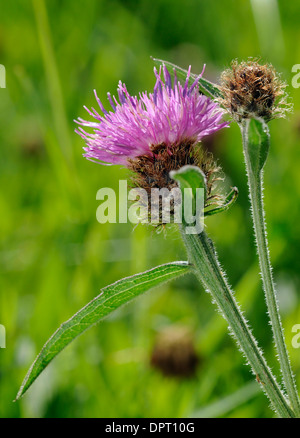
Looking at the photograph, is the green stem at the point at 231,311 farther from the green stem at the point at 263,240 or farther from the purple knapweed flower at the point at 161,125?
the purple knapweed flower at the point at 161,125

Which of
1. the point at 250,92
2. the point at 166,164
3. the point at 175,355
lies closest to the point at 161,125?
the point at 166,164

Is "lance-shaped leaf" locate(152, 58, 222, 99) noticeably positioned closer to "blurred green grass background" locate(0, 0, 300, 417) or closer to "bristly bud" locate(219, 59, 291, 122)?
"bristly bud" locate(219, 59, 291, 122)

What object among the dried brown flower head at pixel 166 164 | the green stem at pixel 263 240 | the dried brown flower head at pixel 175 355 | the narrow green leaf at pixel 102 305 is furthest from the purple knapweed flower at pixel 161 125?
the dried brown flower head at pixel 175 355

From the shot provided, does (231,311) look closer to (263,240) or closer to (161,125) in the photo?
(263,240)

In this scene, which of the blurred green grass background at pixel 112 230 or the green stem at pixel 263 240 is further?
the blurred green grass background at pixel 112 230

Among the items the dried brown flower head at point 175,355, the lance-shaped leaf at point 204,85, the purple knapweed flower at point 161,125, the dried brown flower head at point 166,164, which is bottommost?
the dried brown flower head at point 175,355

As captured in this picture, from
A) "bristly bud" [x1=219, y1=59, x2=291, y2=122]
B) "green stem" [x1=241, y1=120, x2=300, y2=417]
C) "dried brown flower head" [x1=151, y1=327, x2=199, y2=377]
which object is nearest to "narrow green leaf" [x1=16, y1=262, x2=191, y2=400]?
"green stem" [x1=241, y1=120, x2=300, y2=417]

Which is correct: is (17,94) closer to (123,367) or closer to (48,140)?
(48,140)
